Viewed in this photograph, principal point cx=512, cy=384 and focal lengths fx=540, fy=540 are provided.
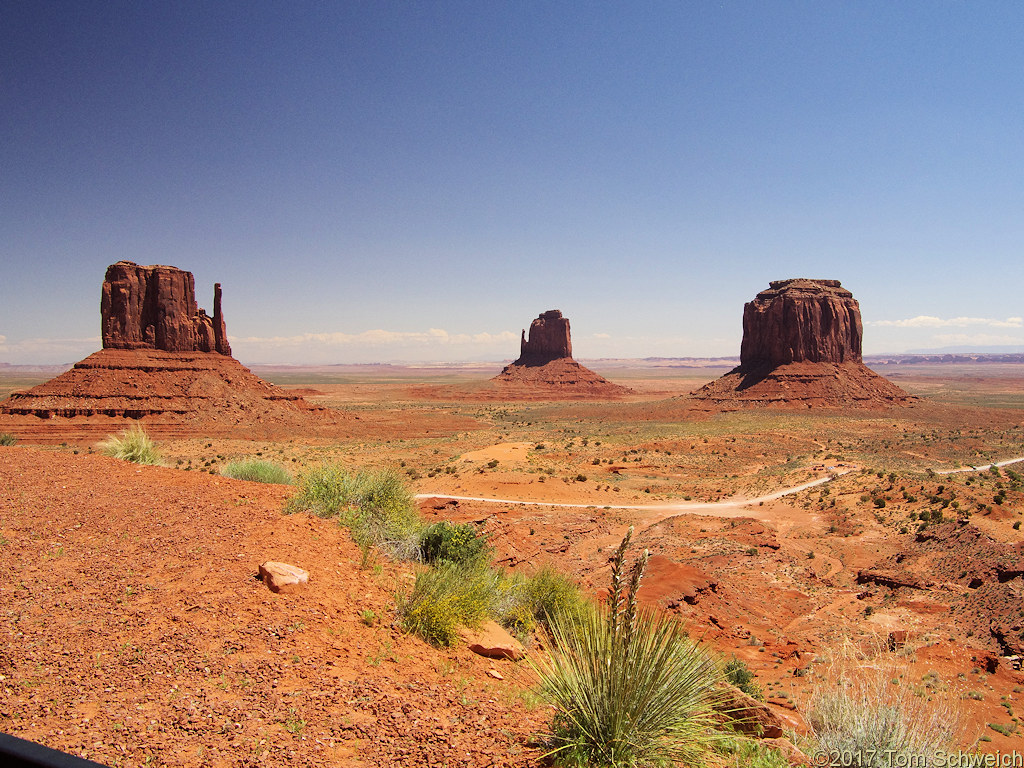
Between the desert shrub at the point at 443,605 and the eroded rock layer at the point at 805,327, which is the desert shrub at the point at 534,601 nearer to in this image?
the desert shrub at the point at 443,605

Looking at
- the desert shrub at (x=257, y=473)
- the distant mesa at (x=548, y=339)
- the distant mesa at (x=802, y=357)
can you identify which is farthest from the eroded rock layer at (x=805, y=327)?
the desert shrub at (x=257, y=473)

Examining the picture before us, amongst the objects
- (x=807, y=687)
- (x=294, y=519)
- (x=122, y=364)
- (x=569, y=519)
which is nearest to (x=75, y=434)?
(x=122, y=364)

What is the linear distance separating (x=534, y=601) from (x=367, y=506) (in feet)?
12.4

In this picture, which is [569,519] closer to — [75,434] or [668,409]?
[75,434]

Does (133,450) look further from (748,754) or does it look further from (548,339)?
(548,339)

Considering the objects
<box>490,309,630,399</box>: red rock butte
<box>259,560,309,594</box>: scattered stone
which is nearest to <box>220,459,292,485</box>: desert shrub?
<box>259,560,309,594</box>: scattered stone

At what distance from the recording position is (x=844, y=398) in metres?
73.4

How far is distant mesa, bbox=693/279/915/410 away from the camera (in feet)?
245

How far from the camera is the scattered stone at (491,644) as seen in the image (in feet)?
20.9

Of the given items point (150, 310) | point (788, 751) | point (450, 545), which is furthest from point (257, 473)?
point (150, 310)

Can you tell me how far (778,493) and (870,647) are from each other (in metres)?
17.8

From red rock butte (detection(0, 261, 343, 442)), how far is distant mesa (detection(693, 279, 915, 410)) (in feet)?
191

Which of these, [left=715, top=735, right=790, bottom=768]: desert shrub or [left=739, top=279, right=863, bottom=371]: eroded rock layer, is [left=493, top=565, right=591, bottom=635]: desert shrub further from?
[left=739, top=279, right=863, bottom=371]: eroded rock layer

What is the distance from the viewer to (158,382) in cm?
5222
